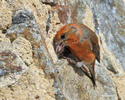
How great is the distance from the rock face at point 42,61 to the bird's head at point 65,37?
0.22 feet

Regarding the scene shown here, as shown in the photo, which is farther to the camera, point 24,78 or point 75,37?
point 75,37

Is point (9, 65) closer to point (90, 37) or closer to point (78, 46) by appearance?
point (78, 46)

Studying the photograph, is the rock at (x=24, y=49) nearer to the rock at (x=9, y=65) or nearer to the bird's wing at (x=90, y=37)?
the rock at (x=9, y=65)

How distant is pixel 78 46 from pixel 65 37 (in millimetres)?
202

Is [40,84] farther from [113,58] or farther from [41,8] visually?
[113,58]

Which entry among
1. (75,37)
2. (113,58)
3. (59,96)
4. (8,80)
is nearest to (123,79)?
(113,58)

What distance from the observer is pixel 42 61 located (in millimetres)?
1956

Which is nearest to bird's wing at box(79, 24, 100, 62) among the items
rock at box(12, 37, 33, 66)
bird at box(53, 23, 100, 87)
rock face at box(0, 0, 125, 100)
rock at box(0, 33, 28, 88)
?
bird at box(53, 23, 100, 87)

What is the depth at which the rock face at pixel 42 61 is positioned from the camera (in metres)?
1.75

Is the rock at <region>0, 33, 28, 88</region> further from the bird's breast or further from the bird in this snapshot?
the bird's breast

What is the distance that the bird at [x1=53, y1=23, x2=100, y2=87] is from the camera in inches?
102

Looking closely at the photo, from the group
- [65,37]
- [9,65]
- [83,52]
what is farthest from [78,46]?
[9,65]

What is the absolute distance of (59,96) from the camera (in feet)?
6.05

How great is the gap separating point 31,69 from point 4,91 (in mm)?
272
